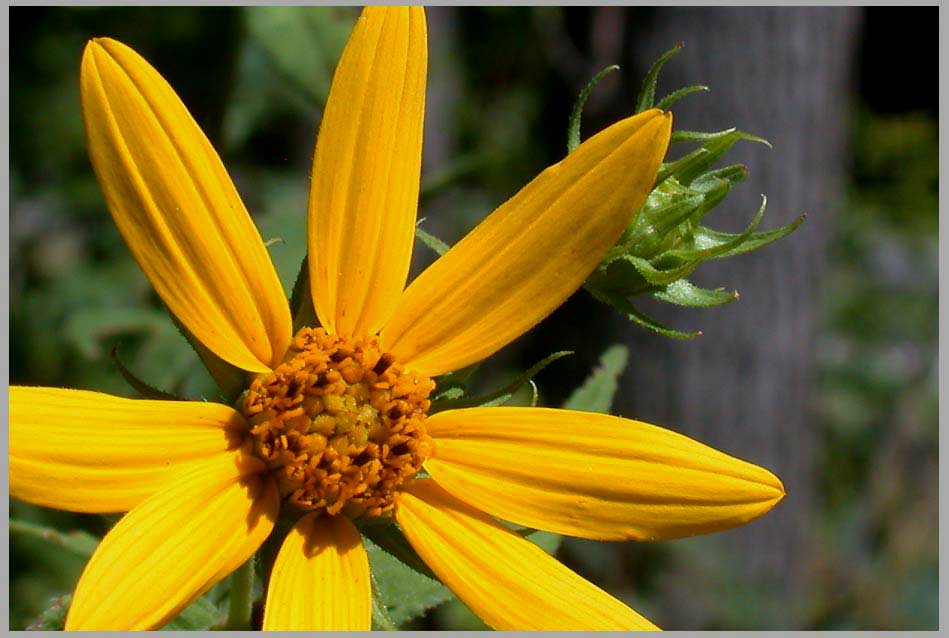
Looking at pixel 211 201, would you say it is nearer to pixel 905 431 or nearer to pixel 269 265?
pixel 269 265

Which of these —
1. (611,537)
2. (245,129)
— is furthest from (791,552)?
(611,537)

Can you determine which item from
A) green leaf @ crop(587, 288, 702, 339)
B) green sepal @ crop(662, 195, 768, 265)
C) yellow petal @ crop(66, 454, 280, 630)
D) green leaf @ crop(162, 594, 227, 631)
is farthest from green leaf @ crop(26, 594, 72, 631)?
green sepal @ crop(662, 195, 768, 265)

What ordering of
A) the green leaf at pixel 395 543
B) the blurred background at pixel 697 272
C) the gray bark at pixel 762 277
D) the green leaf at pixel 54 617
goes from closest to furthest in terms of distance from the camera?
1. the green leaf at pixel 395 543
2. the green leaf at pixel 54 617
3. the blurred background at pixel 697 272
4. the gray bark at pixel 762 277

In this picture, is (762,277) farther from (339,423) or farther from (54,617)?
(54,617)

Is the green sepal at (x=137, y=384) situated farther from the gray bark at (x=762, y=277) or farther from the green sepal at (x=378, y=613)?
the gray bark at (x=762, y=277)

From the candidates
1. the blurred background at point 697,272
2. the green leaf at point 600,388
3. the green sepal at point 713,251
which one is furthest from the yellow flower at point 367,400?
the blurred background at point 697,272

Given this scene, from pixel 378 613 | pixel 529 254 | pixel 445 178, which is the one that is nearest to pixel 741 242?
pixel 529 254
